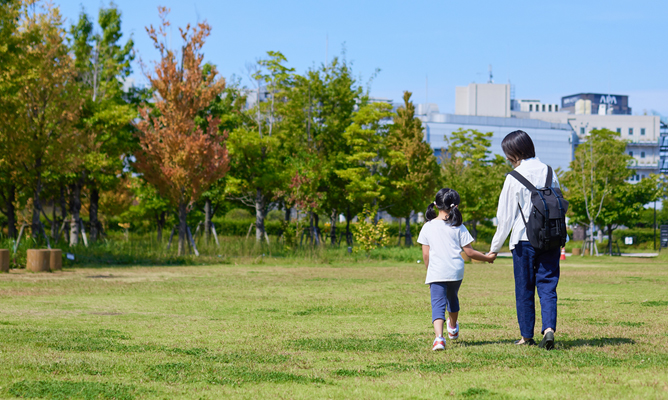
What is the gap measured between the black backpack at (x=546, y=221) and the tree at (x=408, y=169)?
33159mm

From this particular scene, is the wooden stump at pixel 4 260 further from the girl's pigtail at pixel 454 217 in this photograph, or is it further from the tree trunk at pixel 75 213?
the girl's pigtail at pixel 454 217

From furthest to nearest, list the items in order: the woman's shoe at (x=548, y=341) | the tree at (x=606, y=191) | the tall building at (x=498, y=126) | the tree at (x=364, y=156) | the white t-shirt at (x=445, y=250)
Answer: the tall building at (x=498, y=126), the tree at (x=606, y=191), the tree at (x=364, y=156), the white t-shirt at (x=445, y=250), the woman's shoe at (x=548, y=341)

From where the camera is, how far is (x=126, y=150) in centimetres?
3219

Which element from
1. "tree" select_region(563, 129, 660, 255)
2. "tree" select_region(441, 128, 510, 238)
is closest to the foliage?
"tree" select_region(441, 128, 510, 238)

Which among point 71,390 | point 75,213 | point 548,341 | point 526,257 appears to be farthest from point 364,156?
point 71,390

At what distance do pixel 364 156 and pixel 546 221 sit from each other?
30.7m

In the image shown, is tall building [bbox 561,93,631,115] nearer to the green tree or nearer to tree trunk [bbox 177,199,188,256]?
the green tree

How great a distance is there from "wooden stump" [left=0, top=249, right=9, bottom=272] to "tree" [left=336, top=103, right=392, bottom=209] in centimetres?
1990

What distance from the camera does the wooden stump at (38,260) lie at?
19569 millimetres

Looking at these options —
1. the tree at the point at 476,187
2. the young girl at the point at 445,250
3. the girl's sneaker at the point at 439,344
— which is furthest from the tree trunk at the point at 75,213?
the girl's sneaker at the point at 439,344

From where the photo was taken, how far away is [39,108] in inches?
928

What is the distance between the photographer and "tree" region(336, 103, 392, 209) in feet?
121

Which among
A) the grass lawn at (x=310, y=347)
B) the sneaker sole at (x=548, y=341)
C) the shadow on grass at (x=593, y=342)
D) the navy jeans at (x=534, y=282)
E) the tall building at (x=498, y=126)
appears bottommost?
the grass lawn at (x=310, y=347)

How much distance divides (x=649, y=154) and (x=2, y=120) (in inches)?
5196
